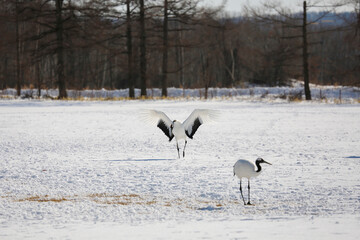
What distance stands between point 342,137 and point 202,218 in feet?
30.3

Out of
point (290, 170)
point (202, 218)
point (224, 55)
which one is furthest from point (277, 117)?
point (224, 55)

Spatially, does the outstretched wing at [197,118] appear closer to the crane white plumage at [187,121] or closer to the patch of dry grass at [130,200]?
the crane white plumage at [187,121]

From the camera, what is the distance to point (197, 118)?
11.9 meters

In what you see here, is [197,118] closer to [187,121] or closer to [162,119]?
[187,121]

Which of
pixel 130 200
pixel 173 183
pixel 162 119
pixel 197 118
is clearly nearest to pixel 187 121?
pixel 197 118

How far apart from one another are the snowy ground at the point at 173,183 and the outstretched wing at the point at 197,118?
0.70 meters

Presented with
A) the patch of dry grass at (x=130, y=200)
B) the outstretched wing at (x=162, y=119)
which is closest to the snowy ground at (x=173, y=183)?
the patch of dry grass at (x=130, y=200)

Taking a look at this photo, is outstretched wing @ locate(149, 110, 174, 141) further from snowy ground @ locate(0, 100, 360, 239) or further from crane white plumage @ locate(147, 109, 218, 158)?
snowy ground @ locate(0, 100, 360, 239)

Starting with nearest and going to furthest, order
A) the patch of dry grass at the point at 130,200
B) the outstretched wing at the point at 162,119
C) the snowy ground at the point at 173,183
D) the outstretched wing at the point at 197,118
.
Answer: the snowy ground at the point at 173,183, the patch of dry grass at the point at 130,200, the outstretched wing at the point at 197,118, the outstretched wing at the point at 162,119

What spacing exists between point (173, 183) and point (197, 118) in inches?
134

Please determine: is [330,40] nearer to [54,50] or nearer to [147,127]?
[54,50]

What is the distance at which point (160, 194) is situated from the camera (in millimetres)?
8031

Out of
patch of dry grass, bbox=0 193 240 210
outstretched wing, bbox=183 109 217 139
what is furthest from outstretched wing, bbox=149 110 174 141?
patch of dry grass, bbox=0 193 240 210

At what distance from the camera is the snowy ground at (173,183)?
20.2 feet
